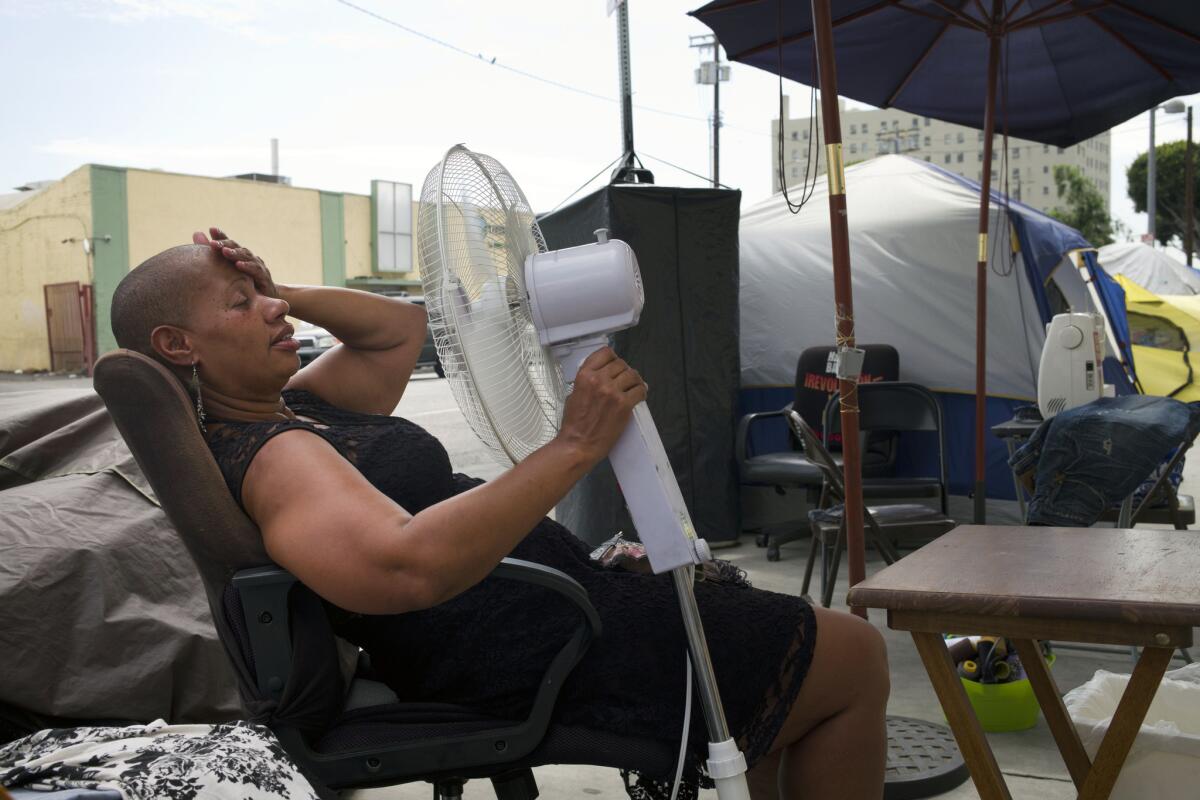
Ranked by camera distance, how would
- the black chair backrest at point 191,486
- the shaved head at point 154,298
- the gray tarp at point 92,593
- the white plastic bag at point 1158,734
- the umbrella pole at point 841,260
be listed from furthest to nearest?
1. the umbrella pole at point 841,260
2. the gray tarp at point 92,593
3. the white plastic bag at point 1158,734
4. the shaved head at point 154,298
5. the black chair backrest at point 191,486

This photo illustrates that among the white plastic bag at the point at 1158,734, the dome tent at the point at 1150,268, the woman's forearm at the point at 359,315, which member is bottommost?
the white plastic bag at the point at 1158,734

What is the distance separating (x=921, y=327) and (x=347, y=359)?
169 inches

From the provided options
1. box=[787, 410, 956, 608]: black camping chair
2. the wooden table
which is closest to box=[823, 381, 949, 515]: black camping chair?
box=[787, 410, 956, 608]: black camping chair

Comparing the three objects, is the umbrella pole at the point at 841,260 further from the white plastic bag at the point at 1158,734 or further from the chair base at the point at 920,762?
the white plastic bag at the point at 1158,734

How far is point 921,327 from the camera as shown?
18.6 ft

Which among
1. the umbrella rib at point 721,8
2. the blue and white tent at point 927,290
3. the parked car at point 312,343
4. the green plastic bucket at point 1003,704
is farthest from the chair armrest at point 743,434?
the parked car at point 312,343

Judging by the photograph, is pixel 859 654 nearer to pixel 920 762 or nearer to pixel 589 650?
pixel 589 650

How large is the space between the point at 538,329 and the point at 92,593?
1657 millimetres

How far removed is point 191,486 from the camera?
4.65ft

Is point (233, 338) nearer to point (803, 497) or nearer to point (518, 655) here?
point (518, 655)

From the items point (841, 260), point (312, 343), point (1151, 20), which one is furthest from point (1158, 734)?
point (312, 343)

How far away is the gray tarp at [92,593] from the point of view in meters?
2.40

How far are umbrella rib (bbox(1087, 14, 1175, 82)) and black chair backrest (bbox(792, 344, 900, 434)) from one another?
1.77 metres

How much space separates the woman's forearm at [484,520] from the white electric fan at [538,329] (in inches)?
2.9
